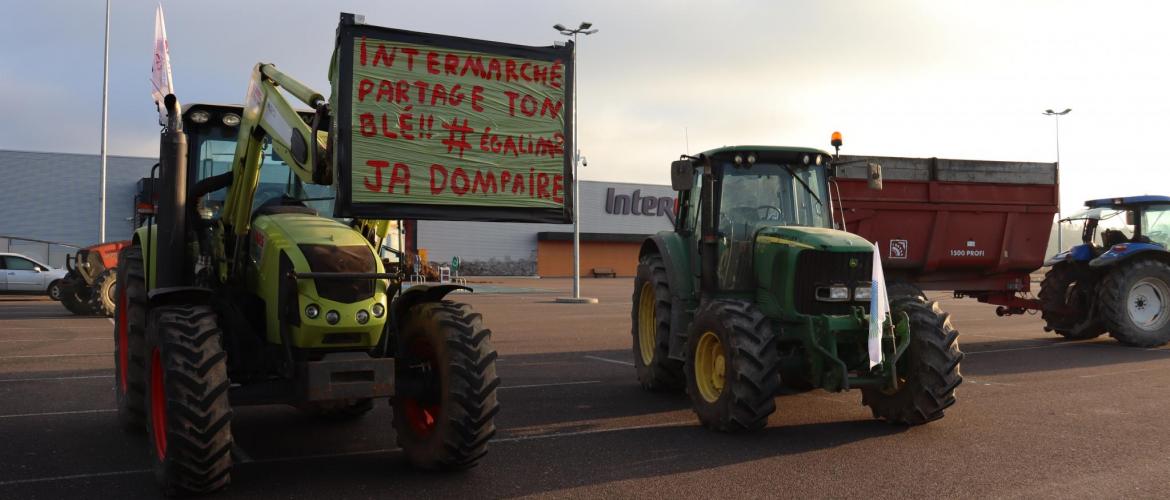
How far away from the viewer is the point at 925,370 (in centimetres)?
709

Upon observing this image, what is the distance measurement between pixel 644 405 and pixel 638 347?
1.40m

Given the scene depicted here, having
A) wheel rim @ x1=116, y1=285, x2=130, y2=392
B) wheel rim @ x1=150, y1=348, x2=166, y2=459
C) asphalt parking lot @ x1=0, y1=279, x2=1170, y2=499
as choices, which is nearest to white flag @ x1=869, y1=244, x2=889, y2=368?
asphalt parking lot @ x1=0, y1=279, x2=1170, y2=499

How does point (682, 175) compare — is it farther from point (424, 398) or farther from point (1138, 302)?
point (1138, 302)

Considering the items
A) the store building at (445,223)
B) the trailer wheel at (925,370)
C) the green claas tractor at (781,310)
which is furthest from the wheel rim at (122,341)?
the store building at (445,223)

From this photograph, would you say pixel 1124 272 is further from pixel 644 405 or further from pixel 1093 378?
pixel 644 405

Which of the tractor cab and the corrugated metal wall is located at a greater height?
the corrugated metal wall

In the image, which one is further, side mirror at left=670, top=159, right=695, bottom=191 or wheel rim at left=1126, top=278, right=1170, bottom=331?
wheel rim at left=1126, top=278, right=1170, bottom=331

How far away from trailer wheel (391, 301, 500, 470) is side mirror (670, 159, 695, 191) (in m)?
2.90

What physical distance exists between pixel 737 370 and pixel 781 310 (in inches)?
35.6

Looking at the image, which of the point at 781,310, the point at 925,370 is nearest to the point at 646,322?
the point at 781,310

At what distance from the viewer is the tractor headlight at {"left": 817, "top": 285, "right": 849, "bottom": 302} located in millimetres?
7141

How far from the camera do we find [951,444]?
6.79 m

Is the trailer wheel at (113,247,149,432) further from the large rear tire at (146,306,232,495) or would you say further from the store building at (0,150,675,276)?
the store building at (0,150,675,276)

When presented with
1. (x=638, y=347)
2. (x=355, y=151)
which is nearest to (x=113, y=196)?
(x=638, y=347)
